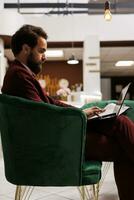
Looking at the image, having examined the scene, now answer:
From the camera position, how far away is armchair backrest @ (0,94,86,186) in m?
1.72

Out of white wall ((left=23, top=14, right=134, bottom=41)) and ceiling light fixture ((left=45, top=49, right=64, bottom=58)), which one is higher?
white wall ((left=23, top=14, right=134, bottom=41))

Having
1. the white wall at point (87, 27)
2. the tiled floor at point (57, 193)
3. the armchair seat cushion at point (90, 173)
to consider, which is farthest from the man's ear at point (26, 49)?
the white wall at point (87, 27)

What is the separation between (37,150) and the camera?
1737 millimetres

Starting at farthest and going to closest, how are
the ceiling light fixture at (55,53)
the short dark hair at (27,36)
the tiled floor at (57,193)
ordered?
the ceiling light fixture at (55,53), the tiled floor at (57,193), the short dark hair at (27,36)

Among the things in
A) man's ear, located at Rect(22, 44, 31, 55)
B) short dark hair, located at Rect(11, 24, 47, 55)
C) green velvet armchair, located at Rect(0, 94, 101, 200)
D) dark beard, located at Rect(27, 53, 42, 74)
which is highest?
short dark hair, located at Rect(11, 24, 47, 55)

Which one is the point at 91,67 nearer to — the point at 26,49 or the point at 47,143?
the point at 26,49

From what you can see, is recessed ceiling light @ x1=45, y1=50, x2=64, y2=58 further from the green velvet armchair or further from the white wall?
the green velvet armchair

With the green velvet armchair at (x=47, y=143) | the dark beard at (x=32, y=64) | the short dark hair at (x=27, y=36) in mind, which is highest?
the short dark hair at (x=27, y=36)

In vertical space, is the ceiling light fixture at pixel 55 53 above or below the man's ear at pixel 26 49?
below

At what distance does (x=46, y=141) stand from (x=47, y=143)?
0.04ft

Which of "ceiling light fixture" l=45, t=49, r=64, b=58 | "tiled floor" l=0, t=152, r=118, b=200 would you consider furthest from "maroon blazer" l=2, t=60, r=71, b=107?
"ceiling light fixture" l=45, t=49, r=64, b=58

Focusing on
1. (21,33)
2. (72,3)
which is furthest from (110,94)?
(21,33)

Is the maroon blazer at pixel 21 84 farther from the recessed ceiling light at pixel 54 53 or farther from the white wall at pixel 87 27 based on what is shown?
the recessed ceiling light at pixel 54 53

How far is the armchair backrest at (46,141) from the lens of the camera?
1.72 metres
